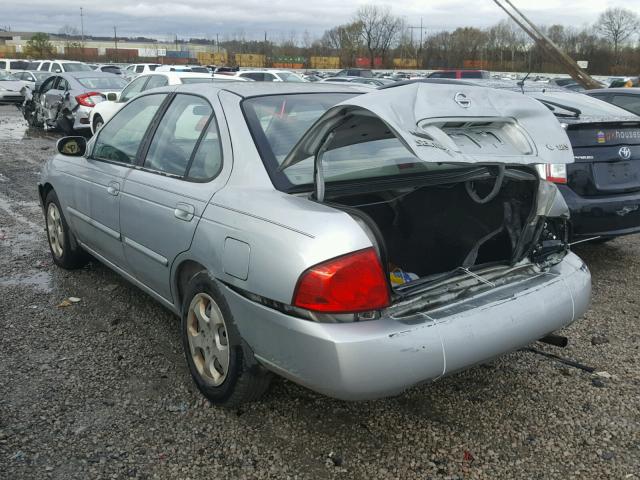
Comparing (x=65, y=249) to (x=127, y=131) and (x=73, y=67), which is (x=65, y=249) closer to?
(x=127, y=131)

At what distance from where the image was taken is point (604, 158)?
5.07 metres

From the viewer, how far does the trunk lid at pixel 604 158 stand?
5008 mm

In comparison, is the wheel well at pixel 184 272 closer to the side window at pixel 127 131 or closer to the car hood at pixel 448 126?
the car hood at pixel 448 126

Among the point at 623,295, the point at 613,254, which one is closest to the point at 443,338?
the point at 623,295

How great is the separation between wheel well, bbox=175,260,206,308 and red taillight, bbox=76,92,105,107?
12.2m

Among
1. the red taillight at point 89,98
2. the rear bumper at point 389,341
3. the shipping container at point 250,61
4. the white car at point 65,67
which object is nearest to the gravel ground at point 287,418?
the rear bumper at point 389,341

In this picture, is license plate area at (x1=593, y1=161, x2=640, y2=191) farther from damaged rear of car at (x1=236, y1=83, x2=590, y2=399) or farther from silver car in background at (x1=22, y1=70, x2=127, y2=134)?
silver car in background at (x1=22, y1=70, x2=127, y2=134)

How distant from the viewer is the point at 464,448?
2877 mm

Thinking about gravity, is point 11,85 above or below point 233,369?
above

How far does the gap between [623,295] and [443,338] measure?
2988 millimetres

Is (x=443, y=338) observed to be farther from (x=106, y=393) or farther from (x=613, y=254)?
(x=613, y=254)

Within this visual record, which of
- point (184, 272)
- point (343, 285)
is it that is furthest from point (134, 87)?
point (343, 285)

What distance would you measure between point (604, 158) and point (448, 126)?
301cm

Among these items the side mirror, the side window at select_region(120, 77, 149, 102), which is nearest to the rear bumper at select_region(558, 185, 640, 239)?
the side mirror
